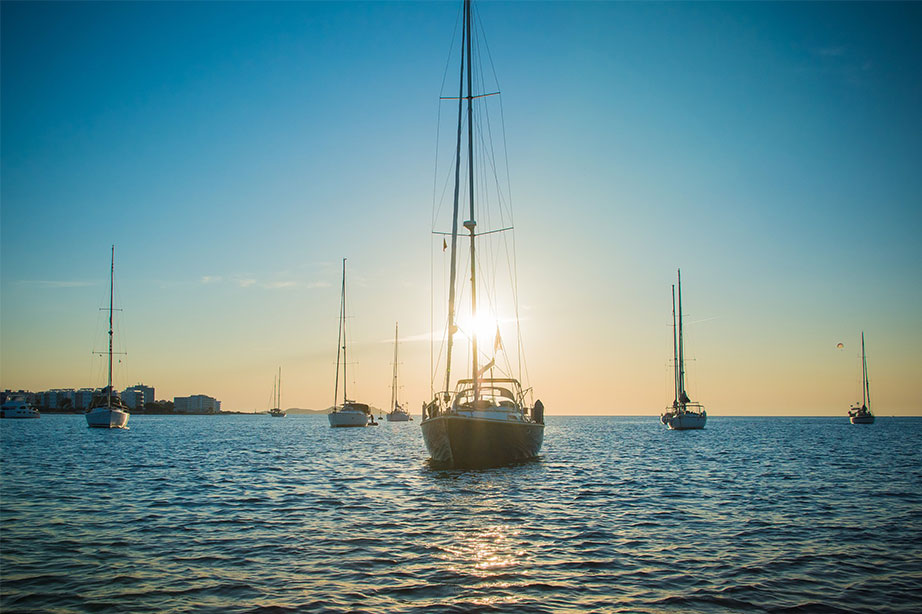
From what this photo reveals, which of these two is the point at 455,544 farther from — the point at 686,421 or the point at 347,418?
the point at 686,421

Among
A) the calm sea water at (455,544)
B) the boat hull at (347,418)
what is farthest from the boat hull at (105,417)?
the calm sea water at (455,544)

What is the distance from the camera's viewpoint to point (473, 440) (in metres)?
25.8

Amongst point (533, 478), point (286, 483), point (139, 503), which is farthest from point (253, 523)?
point (533, 478)

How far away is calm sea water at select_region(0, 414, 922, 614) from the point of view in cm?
927

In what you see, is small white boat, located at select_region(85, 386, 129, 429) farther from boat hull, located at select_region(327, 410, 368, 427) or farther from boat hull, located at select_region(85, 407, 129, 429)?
boat hull, located at select_region(327, 410, 368, 427)

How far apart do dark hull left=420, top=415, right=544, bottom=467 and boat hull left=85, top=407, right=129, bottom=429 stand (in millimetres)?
55521

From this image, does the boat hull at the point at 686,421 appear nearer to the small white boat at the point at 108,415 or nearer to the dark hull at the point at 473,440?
the dark hull at the point at 473,440

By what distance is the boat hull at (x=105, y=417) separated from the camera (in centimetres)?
6844

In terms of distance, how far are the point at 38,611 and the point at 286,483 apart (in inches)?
605

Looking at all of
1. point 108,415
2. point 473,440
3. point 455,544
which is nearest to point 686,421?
point 473,440

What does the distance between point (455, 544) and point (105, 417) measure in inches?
2752

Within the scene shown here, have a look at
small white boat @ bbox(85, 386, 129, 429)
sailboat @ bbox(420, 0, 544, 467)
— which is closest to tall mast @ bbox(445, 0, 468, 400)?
sailboat @ bbox(420, 0, 544, 467)

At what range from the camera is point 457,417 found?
82.4 ft

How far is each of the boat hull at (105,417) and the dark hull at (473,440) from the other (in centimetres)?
5552
